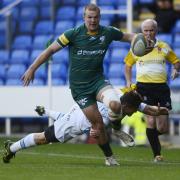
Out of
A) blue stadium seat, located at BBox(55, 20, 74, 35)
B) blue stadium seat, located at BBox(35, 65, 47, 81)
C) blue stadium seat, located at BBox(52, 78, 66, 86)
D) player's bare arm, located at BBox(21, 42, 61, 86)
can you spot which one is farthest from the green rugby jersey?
blue stadium seat, located at BBox(55, 20, 74, 35)

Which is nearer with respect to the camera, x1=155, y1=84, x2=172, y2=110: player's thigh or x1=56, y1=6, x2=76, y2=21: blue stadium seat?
x1=155, y1=84, x2=172, y2=110: player's thigh

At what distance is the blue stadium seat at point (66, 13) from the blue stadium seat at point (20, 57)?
1.51m

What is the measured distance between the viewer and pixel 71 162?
13.7m

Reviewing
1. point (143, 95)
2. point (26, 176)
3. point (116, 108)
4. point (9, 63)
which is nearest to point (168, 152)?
point (143, 95)

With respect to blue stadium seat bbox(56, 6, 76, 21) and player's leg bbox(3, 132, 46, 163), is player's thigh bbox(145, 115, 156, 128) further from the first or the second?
blue stadium seat bbox(56, 6, 76, 21)

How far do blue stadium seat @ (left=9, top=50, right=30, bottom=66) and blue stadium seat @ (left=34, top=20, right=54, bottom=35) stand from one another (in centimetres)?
92

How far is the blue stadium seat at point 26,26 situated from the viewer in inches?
1003

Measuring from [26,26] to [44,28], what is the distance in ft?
2.80

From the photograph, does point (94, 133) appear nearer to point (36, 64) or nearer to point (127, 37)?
point (36, 64)

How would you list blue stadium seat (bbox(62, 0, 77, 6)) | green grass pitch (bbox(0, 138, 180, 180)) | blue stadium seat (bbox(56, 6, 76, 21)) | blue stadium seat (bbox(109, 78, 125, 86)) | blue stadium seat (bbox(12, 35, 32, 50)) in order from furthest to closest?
blue stadium seat (bbox(62, 0, 77, 6)), blue stadium seat (bbox(56, 6, 76, 21)), blue stadium seat (bbox(12, 35, 32, 50)), blue stadium seat (bbox(109, 78, 125, 86)), green grass pitch (bbox(0, 138, 180, 180))

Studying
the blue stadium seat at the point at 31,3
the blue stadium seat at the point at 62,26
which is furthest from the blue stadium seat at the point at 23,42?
the blue stadium seat at the point at 31,3

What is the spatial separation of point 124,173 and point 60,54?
11762mm

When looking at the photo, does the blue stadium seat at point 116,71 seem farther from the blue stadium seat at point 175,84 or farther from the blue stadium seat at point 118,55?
the blue stadium seat at point 175,84

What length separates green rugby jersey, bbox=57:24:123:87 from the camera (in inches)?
505
